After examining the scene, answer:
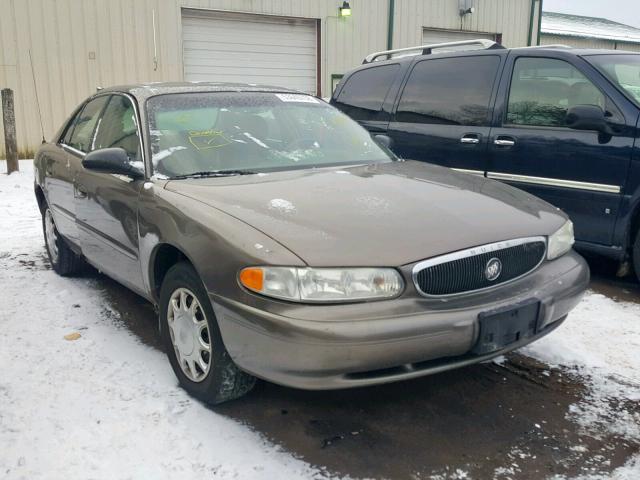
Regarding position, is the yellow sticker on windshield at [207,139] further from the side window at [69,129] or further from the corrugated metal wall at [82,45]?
the corrugated metal wall at [82,45]

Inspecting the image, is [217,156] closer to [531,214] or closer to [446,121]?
[531,214]

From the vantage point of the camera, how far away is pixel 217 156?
3457 millimetres

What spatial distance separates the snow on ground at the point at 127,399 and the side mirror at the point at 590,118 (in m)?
1.20

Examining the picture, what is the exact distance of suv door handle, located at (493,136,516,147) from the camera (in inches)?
195

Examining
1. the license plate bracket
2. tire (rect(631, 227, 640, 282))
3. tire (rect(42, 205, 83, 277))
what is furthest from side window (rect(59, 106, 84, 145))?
tire (rect(631, 227, 640, 282))

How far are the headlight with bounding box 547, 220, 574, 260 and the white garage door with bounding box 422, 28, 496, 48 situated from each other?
12.9 meters

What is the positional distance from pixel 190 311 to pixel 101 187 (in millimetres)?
1334

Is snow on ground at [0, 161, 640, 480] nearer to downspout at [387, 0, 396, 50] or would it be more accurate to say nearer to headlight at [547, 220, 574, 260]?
headlight at [547, 220, 574, 260]

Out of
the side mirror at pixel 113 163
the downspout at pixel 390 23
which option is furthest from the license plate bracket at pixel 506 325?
the downspout at pixel 390 23

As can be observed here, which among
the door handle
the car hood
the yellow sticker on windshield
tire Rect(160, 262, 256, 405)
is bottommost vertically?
tire Rect(160, 262, 256, 405)

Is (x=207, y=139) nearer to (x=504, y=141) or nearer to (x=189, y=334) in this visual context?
(x=189, y=334)

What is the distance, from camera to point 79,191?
4.23 metres

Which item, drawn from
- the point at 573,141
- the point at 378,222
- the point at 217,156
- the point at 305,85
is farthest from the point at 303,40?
the point at 378,222

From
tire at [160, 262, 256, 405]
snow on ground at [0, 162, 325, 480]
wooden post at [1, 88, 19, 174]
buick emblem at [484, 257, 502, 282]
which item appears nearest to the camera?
snow on ground at [0, 162, 325, 480]
